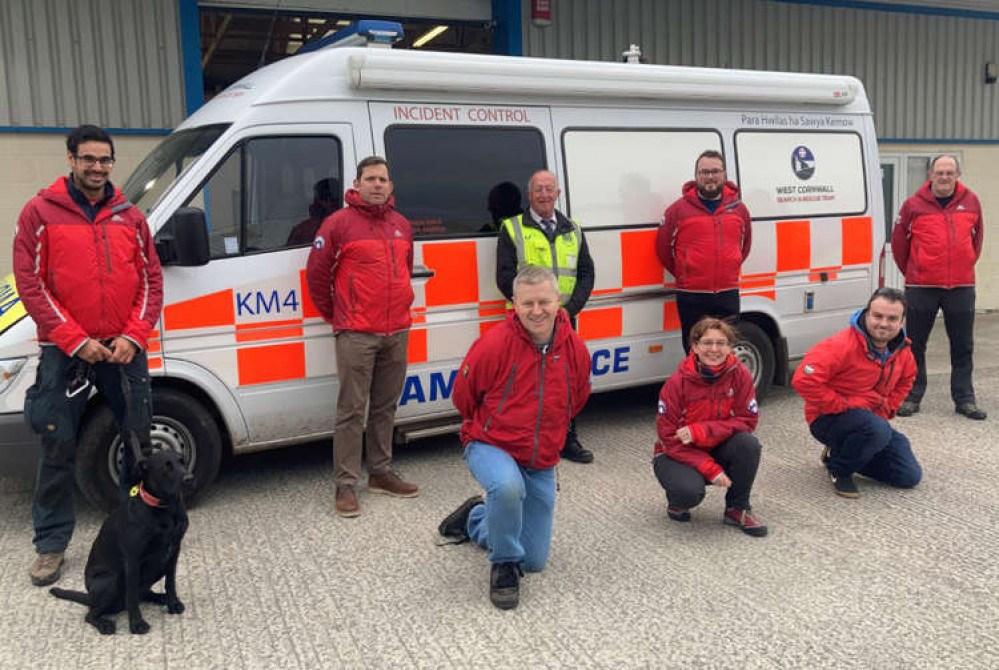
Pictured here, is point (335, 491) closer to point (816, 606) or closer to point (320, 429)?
point (320, 429)

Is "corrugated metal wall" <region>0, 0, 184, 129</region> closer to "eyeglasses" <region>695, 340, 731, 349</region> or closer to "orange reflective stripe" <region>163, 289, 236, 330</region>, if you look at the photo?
"orange reflective stripe" <region>163, 289, 236, 330</region>

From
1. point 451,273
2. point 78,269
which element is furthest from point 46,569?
point 451,273

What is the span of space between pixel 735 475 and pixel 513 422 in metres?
1.34

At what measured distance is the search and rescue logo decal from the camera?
6.73 m

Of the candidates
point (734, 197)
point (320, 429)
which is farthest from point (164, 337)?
point (734, 197)

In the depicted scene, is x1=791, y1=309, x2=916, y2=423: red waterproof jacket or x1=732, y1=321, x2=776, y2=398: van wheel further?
x1=732, y1=321, x2=776, y2=398: van wheel

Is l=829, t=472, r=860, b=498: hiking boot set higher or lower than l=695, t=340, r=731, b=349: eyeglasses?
lower

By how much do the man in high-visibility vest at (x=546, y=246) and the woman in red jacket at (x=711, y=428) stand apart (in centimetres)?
113

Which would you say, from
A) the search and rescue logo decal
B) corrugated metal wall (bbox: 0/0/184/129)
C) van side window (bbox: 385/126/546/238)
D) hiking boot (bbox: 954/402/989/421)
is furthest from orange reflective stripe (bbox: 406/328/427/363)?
corrugated metal wall (bbox: 0/0/184/129)

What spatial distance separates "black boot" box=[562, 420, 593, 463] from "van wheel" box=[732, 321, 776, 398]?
1.56m

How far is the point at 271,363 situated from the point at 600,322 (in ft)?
7.20

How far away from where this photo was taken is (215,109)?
513 cm

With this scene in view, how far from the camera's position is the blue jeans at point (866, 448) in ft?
15.8

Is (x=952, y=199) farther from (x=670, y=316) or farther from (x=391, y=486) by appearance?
(x=391, y=486)
